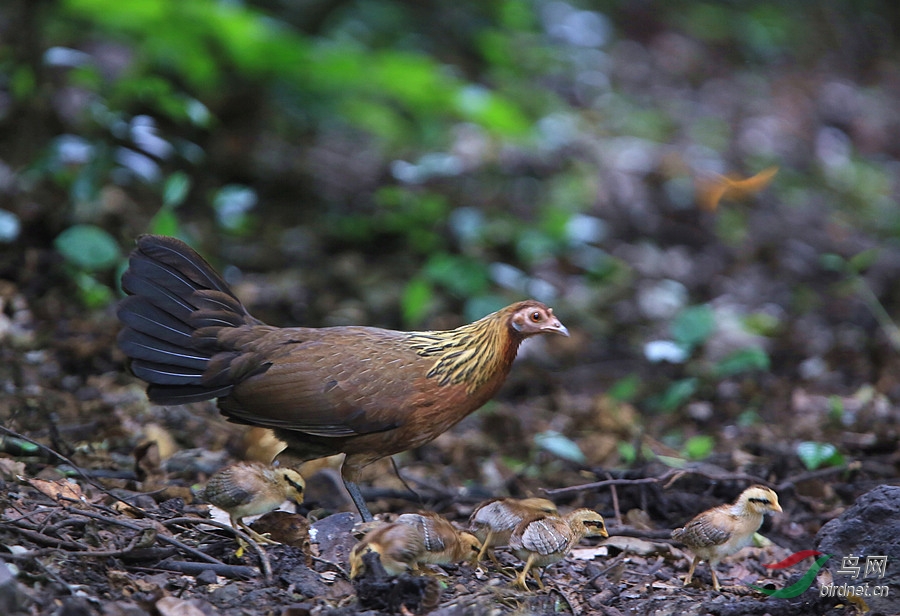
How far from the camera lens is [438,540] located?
3.80 metres

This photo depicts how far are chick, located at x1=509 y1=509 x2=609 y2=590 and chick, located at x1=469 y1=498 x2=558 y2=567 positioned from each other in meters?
0.12

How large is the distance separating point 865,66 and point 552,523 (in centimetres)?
1677

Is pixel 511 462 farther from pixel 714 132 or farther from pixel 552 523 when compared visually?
pixel 714 132

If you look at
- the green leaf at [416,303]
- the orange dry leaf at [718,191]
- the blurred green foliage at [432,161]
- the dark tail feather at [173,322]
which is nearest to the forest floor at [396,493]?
the blurred green foliage at [432,161]

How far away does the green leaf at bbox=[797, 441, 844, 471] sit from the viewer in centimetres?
539

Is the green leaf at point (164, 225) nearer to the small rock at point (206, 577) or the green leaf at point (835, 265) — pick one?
the small rock at point (206, 577)

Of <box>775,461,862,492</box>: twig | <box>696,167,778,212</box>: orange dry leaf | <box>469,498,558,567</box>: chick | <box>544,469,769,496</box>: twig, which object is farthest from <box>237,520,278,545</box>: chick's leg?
<box>696,167,778,212</box>: orange dry leaf

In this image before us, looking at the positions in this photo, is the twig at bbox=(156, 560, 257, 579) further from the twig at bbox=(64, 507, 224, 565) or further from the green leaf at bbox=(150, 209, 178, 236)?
the green leaf at bbox=(150, 209, 178, 236)

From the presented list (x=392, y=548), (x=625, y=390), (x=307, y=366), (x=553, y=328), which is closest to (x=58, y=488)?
(x=307, y=366)

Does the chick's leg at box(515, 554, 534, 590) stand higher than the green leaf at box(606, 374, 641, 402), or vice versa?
the chick's leg at box(515, 554, 534, 590)

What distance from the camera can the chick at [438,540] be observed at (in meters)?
3.79

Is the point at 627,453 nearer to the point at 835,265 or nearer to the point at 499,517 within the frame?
the point at 499,517

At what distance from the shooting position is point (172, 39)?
28.2ft

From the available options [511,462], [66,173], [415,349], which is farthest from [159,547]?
[66,173]
